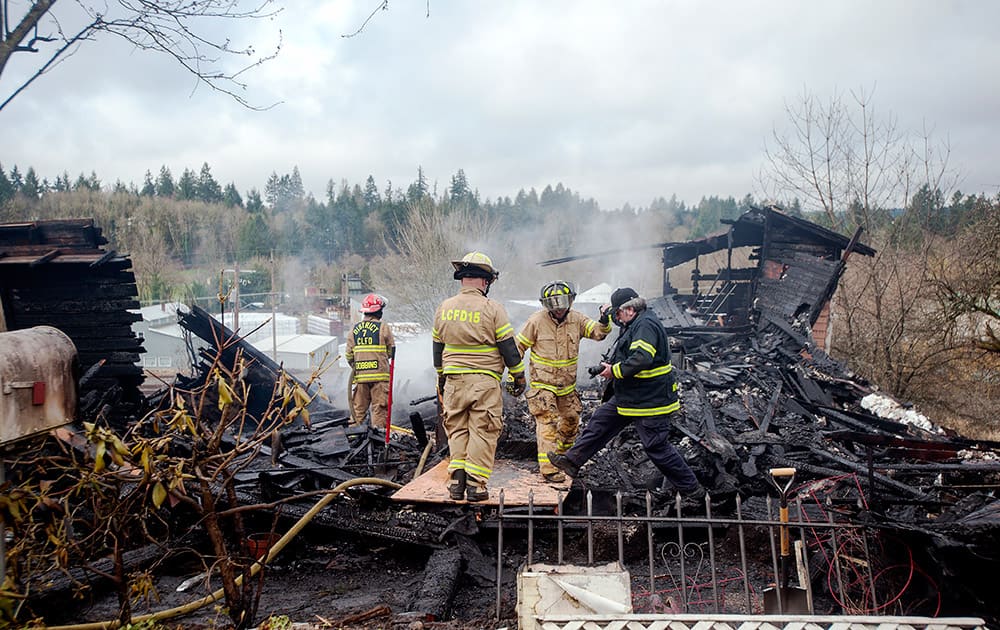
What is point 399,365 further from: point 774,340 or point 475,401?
point 475,401

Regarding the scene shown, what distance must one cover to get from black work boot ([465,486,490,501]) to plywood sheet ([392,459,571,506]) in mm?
39

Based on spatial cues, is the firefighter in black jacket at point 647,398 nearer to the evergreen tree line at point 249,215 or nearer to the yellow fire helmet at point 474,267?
the yellow fire helmet at point 474,267

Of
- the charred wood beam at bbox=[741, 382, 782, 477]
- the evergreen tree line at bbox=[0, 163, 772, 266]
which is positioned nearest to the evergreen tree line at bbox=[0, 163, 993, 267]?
the evergreen tree line at bbox=[0, 163, 772, 266]

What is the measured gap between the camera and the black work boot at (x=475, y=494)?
16.9ft

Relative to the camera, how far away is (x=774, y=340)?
45.7ft

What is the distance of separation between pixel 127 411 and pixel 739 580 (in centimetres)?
923

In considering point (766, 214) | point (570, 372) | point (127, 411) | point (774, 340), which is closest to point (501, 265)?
point (766, 214)

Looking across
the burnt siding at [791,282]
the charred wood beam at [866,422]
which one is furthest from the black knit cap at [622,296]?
the burnt siding at [791,282]

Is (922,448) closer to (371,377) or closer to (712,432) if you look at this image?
(712,432)

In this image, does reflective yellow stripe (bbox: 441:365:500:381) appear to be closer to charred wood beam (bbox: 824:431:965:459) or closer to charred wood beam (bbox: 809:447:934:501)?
charred wood beam (bbox: 809:447:934:501)

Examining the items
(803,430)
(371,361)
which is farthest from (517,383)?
(803,430)

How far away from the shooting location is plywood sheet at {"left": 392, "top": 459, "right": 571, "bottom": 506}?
5273mm

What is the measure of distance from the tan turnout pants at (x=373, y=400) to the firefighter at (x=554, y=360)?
9.97 ft

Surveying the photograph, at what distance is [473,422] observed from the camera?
5172 mm
